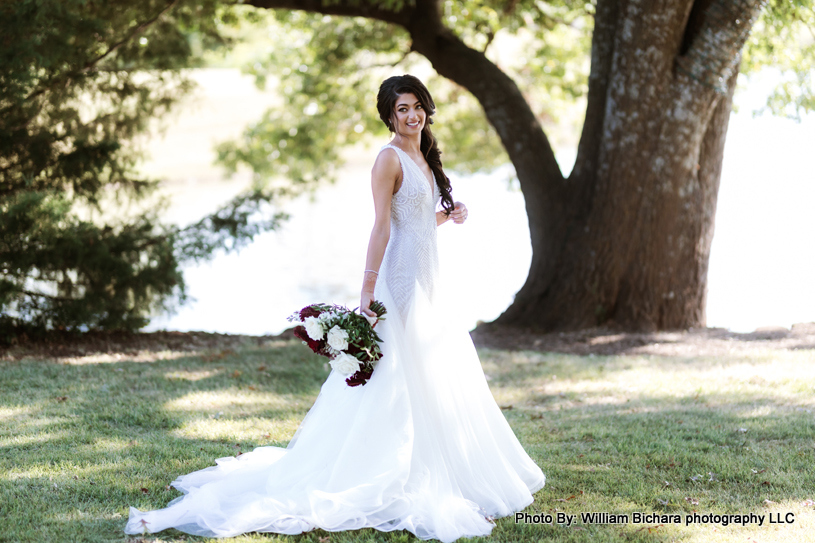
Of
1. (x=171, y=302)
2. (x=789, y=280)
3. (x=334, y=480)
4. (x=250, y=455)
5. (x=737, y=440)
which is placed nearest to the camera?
(x=334, y=480)

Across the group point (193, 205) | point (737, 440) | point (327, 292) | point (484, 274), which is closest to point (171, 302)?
point (737, 440)

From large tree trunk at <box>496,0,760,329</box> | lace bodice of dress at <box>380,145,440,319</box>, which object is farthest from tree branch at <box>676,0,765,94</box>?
lace bodice of dress at <box>380,145,440,319</box>

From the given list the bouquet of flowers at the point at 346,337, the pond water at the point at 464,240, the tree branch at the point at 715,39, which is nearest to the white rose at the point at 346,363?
the bouquet of flowers at the point at 346,337

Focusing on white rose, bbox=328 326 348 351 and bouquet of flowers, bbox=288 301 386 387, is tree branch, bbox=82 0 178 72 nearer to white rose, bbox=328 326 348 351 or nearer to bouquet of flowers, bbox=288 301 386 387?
bouquet of flowers, bbox=288 301 386 387

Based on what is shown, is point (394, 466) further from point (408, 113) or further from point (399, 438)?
point (408, 113)

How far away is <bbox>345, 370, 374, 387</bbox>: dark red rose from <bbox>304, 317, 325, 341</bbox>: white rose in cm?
28

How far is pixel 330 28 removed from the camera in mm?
13203

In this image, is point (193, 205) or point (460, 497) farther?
point (193, 205)

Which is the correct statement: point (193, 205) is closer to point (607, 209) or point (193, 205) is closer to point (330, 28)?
point (330, 28)

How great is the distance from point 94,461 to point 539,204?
21.2ft

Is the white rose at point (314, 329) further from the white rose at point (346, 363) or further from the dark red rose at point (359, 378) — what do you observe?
the dark red rose at point (359, 378)

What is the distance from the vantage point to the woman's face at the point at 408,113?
4.10 meters

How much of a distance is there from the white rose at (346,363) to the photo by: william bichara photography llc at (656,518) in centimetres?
117

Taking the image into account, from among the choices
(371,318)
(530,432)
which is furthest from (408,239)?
(530,432)
